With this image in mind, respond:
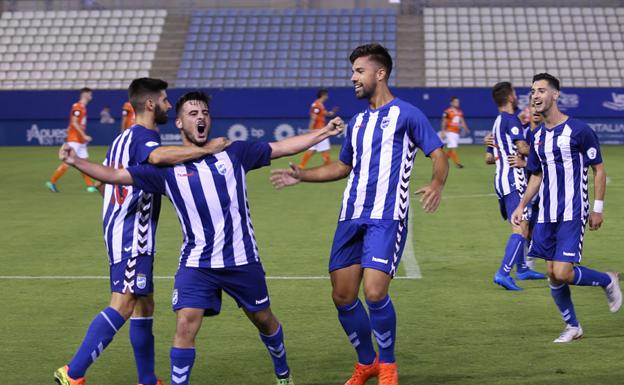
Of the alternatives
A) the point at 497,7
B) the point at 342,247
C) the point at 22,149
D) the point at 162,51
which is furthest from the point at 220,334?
the point at 497,7

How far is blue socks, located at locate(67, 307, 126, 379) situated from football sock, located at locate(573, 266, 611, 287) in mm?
3703

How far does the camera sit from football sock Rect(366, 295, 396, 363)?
6711 mm

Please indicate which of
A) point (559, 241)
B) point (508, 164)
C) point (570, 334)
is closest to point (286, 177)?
point (559, 241)

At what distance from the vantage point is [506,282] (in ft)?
34.3

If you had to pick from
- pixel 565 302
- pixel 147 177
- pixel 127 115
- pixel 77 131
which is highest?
pixel 127 115

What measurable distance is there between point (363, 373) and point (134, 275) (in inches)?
65.2

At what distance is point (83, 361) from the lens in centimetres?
645

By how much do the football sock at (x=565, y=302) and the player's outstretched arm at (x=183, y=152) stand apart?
3.30 meters

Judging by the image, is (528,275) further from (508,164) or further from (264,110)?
(264,110)

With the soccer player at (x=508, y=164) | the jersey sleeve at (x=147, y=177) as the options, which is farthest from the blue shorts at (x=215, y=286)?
the soccer player at (x=508, y=164)

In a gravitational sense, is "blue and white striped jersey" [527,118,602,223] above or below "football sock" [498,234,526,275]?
above

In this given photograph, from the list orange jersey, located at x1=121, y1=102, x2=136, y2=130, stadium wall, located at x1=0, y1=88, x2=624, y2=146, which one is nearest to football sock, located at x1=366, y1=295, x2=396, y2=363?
orange jersey, located at x1=121, y1=102, x2=136, y2=130

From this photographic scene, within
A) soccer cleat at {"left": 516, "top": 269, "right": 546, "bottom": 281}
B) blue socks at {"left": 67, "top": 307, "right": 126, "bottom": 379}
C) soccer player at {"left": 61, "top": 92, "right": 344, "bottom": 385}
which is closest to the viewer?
soccer player at {"left": 61, "top": 92, "right": 344, "bottom": 385}

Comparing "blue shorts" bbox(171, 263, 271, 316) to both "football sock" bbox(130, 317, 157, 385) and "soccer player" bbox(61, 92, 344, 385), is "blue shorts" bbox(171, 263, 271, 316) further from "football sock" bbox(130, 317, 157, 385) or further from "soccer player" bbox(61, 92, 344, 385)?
"football sock" bbox(130, 317, 157, 385)
